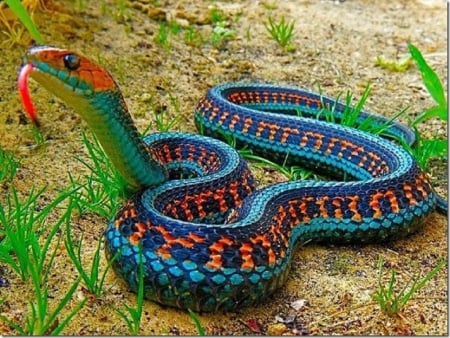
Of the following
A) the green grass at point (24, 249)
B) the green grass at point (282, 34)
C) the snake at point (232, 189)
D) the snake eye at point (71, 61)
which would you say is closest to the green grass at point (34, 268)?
the green grass at point (24, 249)

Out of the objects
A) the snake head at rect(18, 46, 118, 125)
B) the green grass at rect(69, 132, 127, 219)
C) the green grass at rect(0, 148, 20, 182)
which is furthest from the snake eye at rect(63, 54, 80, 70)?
the green grass at rect(0, 148, 20, 182)

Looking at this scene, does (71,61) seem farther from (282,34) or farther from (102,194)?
(282,34)

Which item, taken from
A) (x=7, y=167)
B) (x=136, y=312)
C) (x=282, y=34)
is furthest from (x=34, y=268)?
(x=282, y=34)

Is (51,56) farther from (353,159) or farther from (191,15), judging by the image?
(191,15)

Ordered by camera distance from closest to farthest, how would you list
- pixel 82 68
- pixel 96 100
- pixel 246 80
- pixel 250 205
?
pixel 82 68
pixel 96 100
pixel 250 205
pixel 246 80

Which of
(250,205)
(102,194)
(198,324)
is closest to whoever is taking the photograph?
(198,324)

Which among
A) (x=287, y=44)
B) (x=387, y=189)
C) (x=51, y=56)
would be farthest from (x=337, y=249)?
(x=287, y=44)
